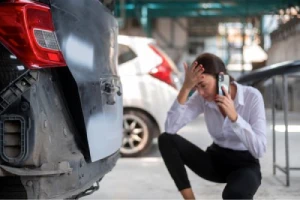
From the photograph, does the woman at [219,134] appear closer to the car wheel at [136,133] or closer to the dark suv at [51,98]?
the dark suv at [51,98]

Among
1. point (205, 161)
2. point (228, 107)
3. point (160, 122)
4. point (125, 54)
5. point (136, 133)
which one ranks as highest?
point (125, 54)

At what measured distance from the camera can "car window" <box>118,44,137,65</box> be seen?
18.5ft

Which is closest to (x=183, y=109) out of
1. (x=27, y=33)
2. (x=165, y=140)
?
(x=165, y=140)

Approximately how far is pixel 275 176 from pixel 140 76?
79.5 inches

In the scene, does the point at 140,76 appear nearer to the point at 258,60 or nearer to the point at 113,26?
the point at 113,26

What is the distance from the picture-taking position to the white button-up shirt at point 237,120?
2574mm

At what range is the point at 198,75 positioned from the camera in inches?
106

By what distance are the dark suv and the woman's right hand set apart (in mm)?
546

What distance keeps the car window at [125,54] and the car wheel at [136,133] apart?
25.2 inches

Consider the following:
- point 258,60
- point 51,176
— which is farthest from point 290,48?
point 51,176

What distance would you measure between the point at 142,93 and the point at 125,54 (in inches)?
20.7

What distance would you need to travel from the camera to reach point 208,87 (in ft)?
8.89

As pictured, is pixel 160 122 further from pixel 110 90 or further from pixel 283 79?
pixel 110 90

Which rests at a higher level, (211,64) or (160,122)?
(211,64)
